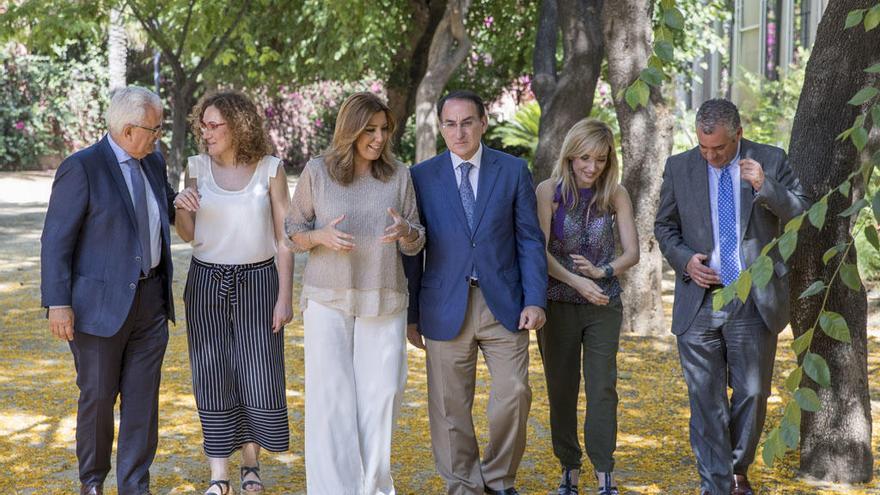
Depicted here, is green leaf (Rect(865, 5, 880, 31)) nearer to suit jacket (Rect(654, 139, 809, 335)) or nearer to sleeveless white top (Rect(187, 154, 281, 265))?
suit jacket (Rect(654, 139, 809, 335))

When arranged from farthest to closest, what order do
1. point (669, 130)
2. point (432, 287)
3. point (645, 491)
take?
point (669, 130) < point (645, 491) < point (432, 287)

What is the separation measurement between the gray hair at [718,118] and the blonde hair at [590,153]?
1.75ft

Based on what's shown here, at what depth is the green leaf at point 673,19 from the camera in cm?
321

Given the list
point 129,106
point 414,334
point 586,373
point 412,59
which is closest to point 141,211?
point 129,106

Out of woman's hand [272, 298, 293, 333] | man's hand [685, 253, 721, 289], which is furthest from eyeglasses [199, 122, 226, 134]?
man's hand [685, 253, 721, 289]

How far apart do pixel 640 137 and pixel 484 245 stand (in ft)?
18.3

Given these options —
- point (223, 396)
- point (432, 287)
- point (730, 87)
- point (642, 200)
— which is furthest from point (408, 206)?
point (730, 87)

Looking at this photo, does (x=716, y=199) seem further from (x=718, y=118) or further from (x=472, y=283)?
(x=472, y=283)

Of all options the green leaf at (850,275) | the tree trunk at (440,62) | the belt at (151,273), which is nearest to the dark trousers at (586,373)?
the belt at (151,273)

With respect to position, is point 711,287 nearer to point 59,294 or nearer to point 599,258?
point 599,258

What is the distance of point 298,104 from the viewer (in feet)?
116

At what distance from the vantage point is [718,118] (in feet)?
17.6

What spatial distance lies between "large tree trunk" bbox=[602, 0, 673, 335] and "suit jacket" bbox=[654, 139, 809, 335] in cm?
471

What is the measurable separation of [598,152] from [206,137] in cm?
187
